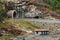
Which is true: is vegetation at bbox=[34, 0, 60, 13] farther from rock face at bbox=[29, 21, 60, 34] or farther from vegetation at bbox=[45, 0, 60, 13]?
rock face at bbox=[29, 21, 60, 34]

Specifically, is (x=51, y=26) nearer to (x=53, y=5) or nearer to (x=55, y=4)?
(x=53, y=5)

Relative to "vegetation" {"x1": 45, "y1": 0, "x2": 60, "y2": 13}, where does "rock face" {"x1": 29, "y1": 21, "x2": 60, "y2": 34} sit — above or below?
below

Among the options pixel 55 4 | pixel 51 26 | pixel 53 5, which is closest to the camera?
pixel 51 26

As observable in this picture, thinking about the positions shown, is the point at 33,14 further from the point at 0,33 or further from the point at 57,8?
the point at 0,33

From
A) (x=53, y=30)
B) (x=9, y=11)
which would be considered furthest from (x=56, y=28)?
(x=9, y=11)

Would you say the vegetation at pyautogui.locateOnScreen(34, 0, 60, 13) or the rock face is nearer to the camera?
the rock face

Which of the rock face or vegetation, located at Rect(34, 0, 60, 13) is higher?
vegetation, located at Rect(34, 0, 60, 13)

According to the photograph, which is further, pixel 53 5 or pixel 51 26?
pixel 53 5

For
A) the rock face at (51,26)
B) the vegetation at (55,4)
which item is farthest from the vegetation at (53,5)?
the rock face at (51,26)

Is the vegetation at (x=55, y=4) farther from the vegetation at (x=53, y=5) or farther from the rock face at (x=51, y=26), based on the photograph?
the rock face at (x=51, y=26)

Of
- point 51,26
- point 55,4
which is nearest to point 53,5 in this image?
point 55,4

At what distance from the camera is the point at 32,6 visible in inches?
2768

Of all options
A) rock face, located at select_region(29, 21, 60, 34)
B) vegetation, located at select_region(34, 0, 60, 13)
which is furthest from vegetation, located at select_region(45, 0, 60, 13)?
rock face, located at select_region(29, 21, 60, 34)

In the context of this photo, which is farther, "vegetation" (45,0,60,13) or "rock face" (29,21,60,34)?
"vegetation" (45,0,60,13)
